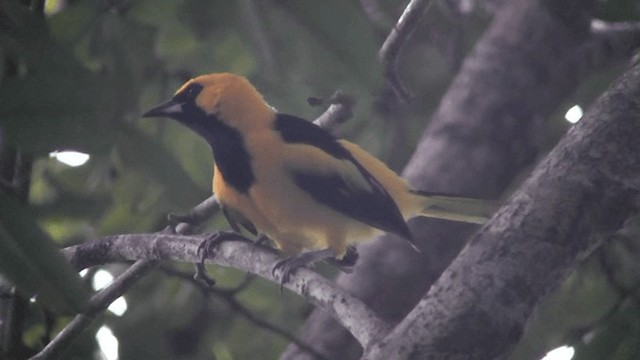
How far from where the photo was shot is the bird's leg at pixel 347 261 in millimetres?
3654

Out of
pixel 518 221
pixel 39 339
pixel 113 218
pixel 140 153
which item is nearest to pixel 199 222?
pixel 140 153

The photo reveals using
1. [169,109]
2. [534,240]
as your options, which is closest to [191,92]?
[169,109]

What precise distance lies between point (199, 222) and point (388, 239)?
3.08 feet

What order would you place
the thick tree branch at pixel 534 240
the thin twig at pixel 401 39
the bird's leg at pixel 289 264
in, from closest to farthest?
the thick tree branch at pixel 534 240
the thin twig at pixel 401 39
the bird's leg at pixel 289 264

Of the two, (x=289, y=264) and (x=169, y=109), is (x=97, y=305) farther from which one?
(x=169, y=109)

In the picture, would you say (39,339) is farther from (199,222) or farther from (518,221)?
Result: (518,221)

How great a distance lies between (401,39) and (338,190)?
974mm

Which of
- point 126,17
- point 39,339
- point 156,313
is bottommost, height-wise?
point 156,313

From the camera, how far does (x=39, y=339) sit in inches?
145

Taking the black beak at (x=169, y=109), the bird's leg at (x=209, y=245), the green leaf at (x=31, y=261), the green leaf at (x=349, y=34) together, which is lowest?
the bird's leg at (x=209, y=245)

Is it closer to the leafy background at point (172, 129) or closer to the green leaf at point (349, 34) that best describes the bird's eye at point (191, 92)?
the leafy background at point (172, 129)

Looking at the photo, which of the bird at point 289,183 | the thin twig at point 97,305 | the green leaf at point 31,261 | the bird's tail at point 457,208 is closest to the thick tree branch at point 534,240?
the green leaf at point 31,261

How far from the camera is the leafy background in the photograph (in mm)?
1726

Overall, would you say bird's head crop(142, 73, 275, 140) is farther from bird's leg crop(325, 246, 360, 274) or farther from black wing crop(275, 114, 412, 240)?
bird's leg crop(325, 246, 360, 274)
